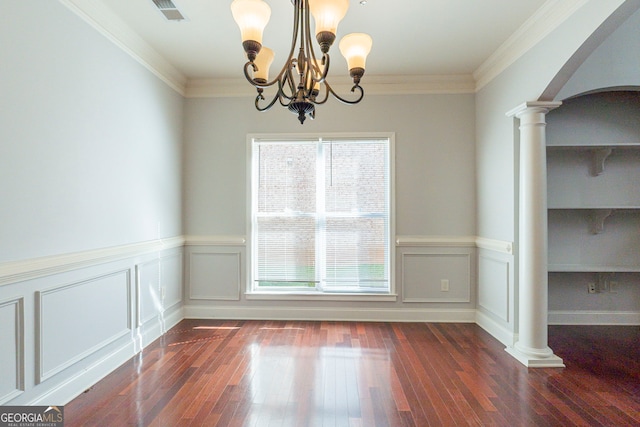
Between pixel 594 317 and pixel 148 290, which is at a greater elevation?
pixel 148 290

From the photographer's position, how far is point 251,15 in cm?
170

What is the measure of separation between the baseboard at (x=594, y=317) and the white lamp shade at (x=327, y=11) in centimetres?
373

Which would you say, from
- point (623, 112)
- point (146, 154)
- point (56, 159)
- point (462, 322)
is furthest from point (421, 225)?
point (56, 159)

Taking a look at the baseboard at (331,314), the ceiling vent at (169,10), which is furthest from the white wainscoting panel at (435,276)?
the ceiling vent at (169,10)

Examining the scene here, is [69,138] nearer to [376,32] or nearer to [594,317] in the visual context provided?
[376,32]

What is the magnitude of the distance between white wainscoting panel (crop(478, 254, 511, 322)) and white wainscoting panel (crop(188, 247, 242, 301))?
2709 millimetres

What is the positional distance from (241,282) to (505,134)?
125 inches

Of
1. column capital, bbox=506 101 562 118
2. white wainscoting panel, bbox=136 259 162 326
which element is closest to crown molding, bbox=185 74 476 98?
column capital, bbox=506 101 562 118

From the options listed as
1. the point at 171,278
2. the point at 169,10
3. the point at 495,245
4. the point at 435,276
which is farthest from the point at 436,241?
the point at 169,10

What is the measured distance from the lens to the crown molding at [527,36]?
93.4 inches

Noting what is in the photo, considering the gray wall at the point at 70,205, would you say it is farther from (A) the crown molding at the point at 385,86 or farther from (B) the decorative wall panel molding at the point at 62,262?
(A) the crown molding at the point at 385,86

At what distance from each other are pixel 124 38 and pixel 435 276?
3.80 metres

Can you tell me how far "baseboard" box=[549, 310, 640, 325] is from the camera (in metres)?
3.59

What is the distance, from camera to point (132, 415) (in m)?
2.05
